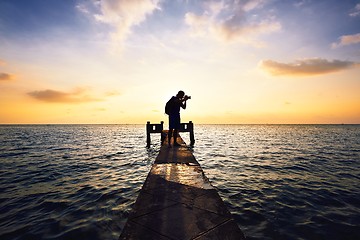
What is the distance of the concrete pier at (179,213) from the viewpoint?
2119mm

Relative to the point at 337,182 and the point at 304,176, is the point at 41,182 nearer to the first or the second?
the point at 304,176

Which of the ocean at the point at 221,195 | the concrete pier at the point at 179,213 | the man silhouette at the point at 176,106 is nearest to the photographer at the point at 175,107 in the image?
the man silhouette at the point at 176,106

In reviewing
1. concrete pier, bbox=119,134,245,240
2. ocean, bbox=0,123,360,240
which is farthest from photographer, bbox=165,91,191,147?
concrete pier, bbox=119,134,245,240

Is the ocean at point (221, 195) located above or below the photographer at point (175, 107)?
below

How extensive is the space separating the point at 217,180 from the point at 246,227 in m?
3.40

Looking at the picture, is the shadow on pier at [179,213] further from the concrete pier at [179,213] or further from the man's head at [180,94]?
the man's head at [180,94]

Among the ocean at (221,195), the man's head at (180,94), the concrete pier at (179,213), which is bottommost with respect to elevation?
the ocean at (221,195)

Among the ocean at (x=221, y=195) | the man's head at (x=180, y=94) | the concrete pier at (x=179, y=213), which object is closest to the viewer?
the concrete pier at (x=179, y=213)

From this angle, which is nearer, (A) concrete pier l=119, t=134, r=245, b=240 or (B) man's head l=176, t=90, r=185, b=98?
(A) concrete pier l=119, t=134, r=245, b=240

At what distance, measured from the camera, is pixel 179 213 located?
2.63m

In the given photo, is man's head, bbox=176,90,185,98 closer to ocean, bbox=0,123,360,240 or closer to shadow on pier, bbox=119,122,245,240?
ocean, bbox=0,123,360,240

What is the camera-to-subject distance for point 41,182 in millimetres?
7344

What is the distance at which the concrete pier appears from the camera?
83.4 inches

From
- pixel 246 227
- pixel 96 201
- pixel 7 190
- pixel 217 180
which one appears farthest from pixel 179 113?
pixel 7 190
